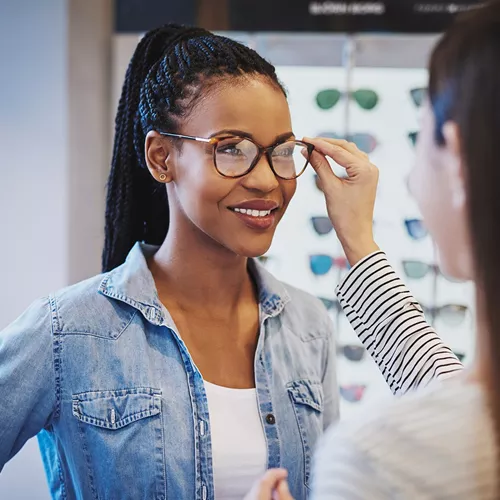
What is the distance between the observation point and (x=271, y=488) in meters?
0.97

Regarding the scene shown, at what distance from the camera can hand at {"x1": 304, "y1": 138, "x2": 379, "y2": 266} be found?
1390mm

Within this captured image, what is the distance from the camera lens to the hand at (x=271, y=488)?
3.14 feet

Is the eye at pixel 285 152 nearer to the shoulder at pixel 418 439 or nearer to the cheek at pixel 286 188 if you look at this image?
the cheek at pixel 286 188

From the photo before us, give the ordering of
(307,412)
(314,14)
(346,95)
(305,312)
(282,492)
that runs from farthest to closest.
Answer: (346,95) → (314,14) → (305,312) → (307,412) → (282,492)

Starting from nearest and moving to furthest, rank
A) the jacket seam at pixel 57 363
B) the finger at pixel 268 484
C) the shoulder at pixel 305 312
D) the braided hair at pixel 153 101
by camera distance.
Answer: the finger at pixel 268 484 → the jacket seam at pixel 57 363 → the braided hair at pixel 153 101 → the shoulder at pixel 305 312

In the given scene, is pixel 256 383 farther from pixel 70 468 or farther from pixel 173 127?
pixel 173 127

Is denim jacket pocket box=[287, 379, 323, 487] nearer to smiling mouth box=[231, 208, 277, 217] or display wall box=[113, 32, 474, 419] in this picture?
smiling mouth box=[231, 208, 277, 217]

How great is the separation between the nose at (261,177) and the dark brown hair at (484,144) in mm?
635

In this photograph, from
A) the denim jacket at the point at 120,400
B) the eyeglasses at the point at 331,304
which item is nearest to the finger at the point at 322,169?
the denim jacket at the point at 120,400

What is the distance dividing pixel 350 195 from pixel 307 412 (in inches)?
18.2

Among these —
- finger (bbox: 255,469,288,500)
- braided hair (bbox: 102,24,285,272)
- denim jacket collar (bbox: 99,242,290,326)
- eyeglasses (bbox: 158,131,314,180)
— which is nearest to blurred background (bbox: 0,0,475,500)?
braided hair (bbox: 102,24,285,272)

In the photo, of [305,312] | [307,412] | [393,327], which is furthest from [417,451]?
[305,312]

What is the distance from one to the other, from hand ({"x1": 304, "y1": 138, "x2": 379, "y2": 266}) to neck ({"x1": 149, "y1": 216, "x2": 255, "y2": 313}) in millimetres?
255

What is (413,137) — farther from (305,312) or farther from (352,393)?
(305,312)
